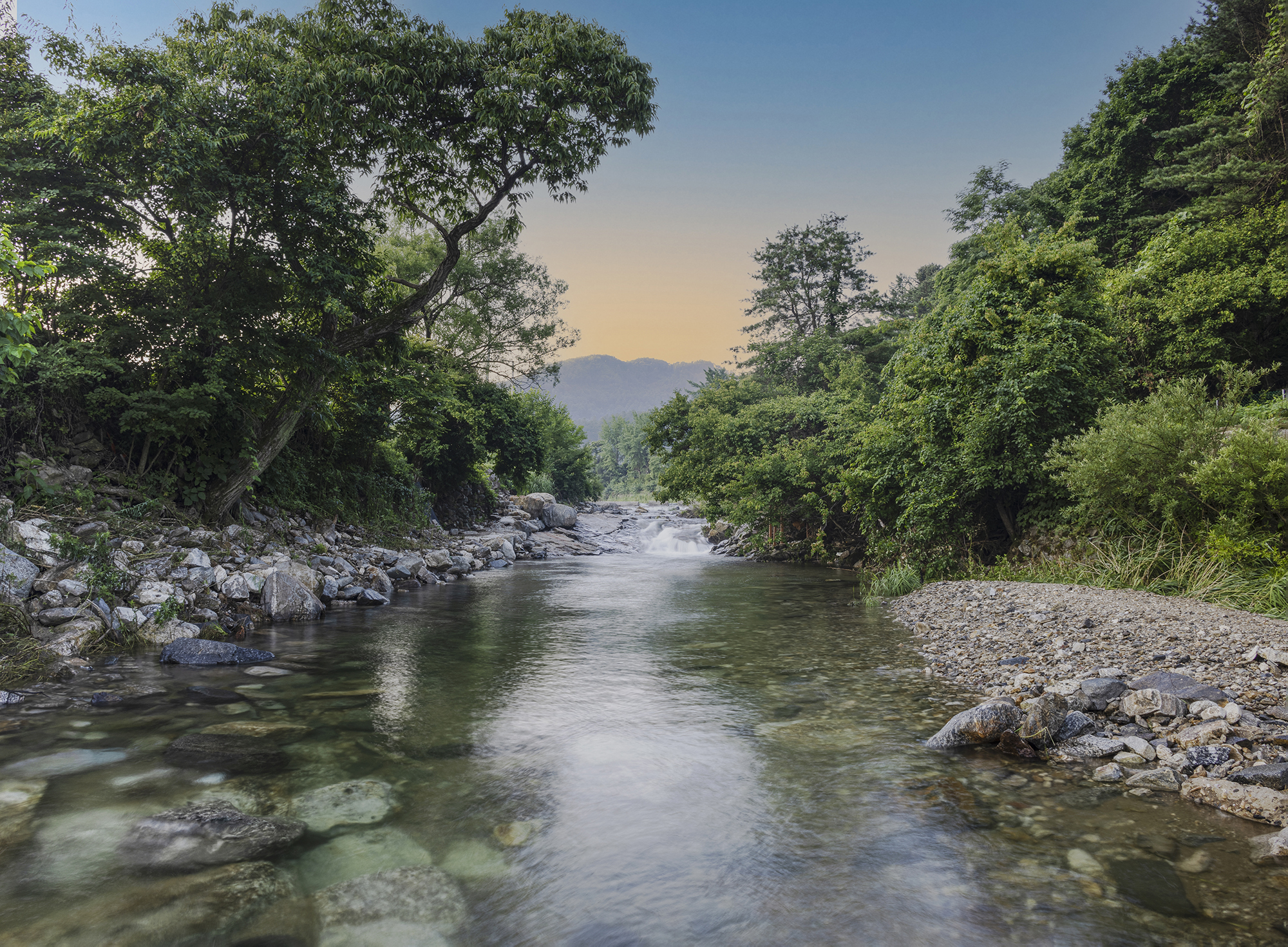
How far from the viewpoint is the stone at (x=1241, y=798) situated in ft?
11.3

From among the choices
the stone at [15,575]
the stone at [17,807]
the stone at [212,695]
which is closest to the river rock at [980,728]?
the stone at [17,807]

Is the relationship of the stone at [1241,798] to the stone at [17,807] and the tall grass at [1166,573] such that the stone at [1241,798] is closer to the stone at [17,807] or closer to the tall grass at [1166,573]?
the tall grass at [1166,573]

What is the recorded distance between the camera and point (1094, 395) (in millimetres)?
11188

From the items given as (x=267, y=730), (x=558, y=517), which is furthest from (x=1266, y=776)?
(x=558, y=517)

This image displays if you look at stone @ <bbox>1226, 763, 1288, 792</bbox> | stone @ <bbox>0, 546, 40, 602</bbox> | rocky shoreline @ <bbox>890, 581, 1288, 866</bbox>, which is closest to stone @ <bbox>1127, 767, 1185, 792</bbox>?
rocky shoreline @ <bbox>890, 581, 1288, 866</bbox>

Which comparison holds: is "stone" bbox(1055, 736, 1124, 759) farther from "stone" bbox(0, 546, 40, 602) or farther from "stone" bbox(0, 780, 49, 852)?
"stone" bbox(0, 546, 40, 602)

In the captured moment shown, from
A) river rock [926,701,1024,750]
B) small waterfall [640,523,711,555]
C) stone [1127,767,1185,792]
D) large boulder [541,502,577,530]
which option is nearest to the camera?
stone [1127,767,1185,792]

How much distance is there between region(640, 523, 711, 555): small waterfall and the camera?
103ft

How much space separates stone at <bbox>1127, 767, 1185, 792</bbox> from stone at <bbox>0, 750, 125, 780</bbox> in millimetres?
7253

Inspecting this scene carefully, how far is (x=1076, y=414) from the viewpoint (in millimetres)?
11211

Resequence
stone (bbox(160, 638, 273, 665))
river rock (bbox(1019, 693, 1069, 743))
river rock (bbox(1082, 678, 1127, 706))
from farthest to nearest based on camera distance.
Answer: stone (bbox(160, 638, 273, 665)) → river rock (bbox(1082, 678, 1127, 706)) → river rock (bbox(1019, 693, 1069, 743))

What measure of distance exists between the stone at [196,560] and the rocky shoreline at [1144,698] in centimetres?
1043

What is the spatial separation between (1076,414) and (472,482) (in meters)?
24.8

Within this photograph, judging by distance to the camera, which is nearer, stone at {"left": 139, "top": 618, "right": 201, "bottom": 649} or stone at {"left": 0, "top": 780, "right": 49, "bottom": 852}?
stone at {"left": 0, "top": 780, "right": 49, "bottom": 852}
